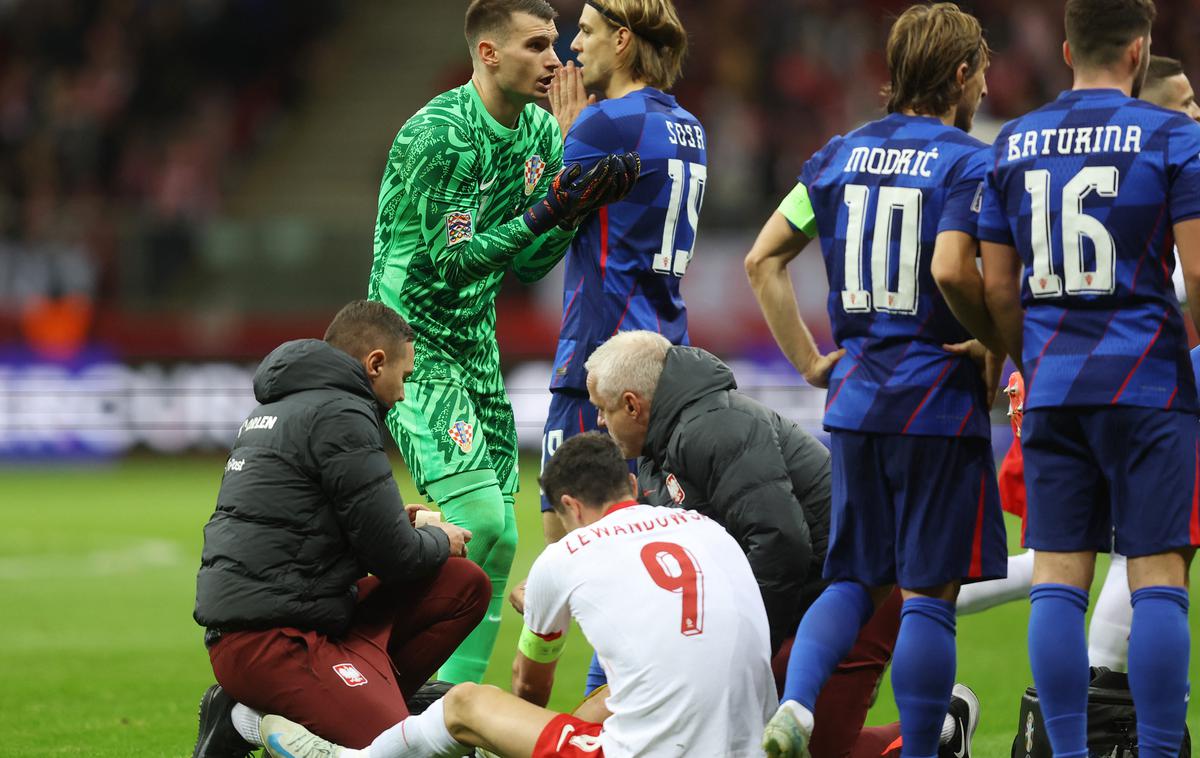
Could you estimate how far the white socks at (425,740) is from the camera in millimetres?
4555

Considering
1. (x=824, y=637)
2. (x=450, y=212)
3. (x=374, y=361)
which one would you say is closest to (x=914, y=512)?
(x=824, y=637)

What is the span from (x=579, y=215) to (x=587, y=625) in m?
1.83

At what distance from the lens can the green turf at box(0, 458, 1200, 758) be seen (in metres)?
6.42

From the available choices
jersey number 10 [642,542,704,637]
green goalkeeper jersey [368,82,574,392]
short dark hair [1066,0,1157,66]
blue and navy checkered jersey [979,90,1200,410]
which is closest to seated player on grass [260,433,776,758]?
jersey number 10 [642,542,704,637]

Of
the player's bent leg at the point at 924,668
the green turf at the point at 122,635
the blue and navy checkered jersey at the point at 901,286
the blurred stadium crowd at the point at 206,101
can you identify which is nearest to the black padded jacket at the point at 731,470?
the blue and navy checkered jersey at the point at 901,286

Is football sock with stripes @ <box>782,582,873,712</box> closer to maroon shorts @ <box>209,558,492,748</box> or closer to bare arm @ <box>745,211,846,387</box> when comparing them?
bare arm @ <box>745,211,846,387</box>

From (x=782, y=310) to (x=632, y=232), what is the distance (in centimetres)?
73

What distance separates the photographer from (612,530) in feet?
14.2

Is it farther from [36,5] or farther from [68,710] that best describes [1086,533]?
[36,5]

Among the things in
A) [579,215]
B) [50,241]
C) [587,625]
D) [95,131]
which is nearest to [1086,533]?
[587,625]

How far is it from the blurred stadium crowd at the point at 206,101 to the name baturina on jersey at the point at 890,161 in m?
12.6

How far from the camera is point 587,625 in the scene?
4.32 meters

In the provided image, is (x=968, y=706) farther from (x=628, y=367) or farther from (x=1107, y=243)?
(x=1107, y=243)

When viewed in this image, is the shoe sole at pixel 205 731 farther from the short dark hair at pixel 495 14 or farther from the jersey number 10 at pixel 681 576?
the short dark hair at pixel 495 14
